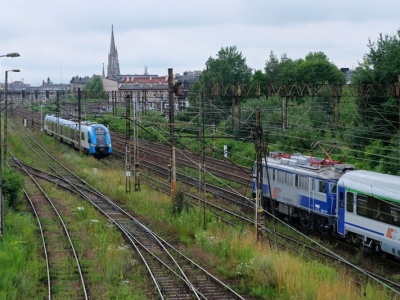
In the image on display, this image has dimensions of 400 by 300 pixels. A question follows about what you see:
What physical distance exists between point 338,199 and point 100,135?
30.7 metres

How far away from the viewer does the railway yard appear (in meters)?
17.4

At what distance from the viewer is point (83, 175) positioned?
41594mm

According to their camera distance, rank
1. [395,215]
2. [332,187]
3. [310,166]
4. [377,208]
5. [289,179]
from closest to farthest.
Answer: [395,215] < [377,208] < [332,187] < [310,166] < [289,179]

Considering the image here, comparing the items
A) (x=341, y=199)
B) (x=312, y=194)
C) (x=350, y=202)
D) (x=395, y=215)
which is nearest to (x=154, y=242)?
(x=312, y=194)

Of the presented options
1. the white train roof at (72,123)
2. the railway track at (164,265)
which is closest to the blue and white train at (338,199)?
the railway track at (164,265)

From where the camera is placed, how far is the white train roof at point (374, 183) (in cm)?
1928

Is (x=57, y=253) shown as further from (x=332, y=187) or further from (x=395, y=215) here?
(x=395, y=215)

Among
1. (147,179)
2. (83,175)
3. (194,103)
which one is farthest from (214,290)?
Answer: (194,103)

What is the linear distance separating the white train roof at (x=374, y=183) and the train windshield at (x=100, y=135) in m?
30.6

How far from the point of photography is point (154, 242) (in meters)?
23.3

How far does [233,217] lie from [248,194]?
5948 mm

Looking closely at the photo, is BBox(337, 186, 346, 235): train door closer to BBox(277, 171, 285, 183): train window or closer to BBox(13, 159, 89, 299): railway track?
BBox(277, 171, 285, 183): train window

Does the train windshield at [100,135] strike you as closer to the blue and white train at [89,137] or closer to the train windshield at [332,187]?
the blue and white train at [89,137]

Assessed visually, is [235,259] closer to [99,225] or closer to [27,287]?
[27,287]
